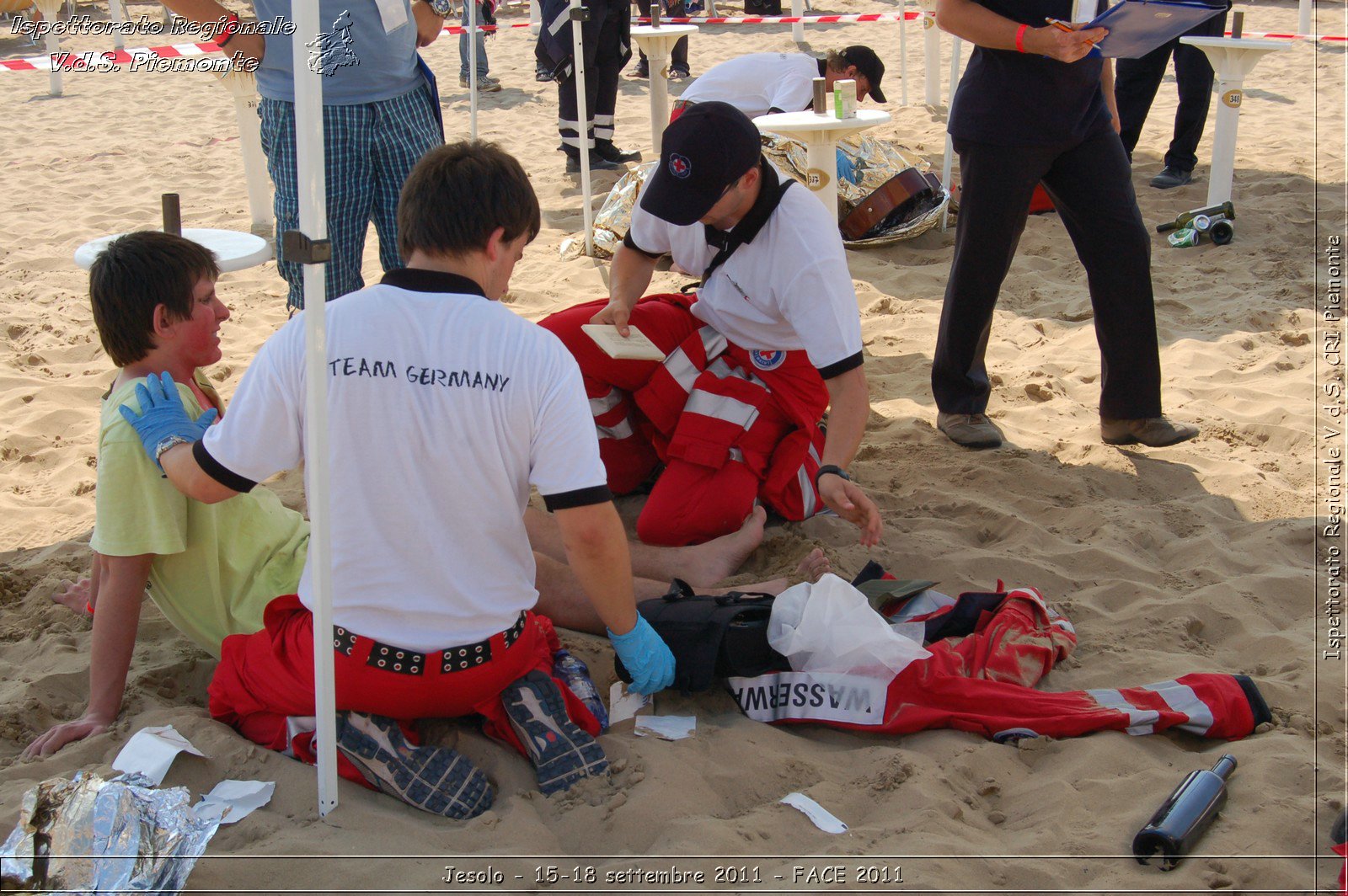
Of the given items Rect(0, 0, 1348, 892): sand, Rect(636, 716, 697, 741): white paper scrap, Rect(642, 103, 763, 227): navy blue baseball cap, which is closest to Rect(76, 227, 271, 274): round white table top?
Rect(0, 0, 1348, 892): sand

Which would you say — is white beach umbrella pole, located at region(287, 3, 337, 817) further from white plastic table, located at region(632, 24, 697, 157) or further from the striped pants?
white plastic table, located at region(632, 24, 697, 157)

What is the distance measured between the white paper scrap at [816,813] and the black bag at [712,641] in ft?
1.21

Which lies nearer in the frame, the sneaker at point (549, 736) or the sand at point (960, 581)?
the sand at point (960, 581)

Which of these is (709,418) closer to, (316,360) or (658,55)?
(316,360)

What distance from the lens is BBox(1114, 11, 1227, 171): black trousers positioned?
6.36 meters

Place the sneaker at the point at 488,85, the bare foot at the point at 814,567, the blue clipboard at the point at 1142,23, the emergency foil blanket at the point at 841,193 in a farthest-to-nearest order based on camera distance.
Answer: the sneaker at the point at 488,85, the emergency foil blanket at the point at 841,193, the blue clipboard at the point at 1142,23, the bare foot at the point at 814,567

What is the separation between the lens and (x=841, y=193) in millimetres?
5738

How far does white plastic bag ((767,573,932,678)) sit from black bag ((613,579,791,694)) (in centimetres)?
4

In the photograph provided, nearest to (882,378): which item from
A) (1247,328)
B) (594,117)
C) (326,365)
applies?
(1247,328)

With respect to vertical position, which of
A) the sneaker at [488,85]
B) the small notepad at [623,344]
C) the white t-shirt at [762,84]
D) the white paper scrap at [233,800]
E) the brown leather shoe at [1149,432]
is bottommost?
the white paper scrap at [233,800]

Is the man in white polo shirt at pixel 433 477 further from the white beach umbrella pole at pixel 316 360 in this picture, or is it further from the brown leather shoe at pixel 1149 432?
the brown leather shoe at pixel 1149 432

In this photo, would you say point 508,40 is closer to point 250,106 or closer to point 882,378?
point 250,106

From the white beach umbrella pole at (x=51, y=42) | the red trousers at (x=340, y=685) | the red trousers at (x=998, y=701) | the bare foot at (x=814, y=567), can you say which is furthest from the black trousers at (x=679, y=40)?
the red trousers at (x=340, y=685)

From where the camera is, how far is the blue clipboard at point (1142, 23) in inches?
120
